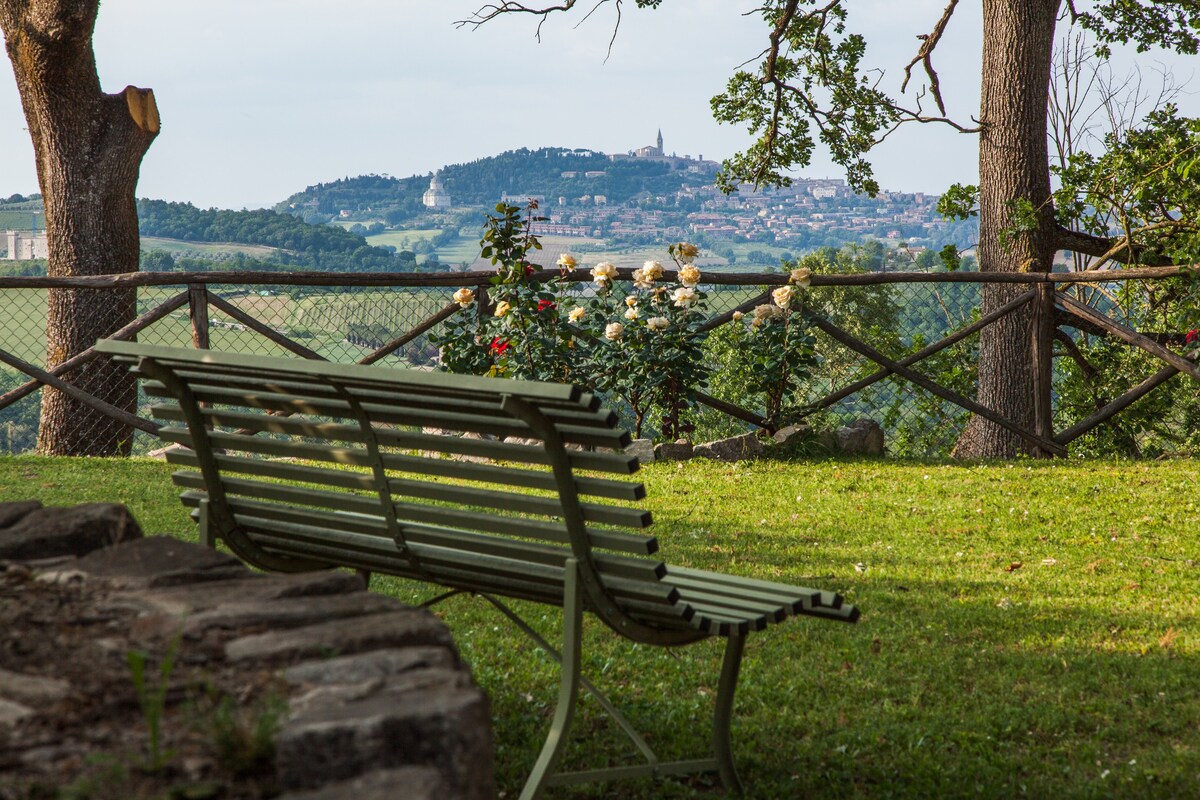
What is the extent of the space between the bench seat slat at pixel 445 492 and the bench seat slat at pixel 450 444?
8cm

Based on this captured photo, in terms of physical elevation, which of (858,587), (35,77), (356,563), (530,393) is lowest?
(858,587)

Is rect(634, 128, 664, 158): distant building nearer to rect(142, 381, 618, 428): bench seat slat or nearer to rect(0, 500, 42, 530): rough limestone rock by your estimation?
rect(142, 381, 618, 428): bench seat slat

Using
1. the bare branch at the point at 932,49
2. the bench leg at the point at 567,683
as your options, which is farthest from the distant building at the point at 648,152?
the bench leg at the point at 567,683

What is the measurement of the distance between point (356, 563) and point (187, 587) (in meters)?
0.93

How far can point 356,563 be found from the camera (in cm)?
302

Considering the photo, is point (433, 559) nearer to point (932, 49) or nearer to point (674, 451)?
point (674, 451)

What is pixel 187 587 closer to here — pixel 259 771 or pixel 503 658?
pixel 259 771

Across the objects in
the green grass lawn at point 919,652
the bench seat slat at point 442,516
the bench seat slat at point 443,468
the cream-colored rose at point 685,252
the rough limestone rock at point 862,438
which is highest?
the cream-colored rose at point 685,252

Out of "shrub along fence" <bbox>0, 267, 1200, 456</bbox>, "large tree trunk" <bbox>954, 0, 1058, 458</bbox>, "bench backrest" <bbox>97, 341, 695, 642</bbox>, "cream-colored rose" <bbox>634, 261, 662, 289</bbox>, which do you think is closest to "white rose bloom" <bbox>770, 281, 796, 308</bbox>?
"shrub along fence" <bbox>0, 267, 1200, 456</bbox>

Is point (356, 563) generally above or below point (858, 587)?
above

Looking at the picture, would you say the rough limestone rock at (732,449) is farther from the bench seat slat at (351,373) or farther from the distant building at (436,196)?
the distant building at (436,196)

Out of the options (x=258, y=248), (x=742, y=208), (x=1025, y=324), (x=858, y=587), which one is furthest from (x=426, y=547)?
(x=742, y=208)

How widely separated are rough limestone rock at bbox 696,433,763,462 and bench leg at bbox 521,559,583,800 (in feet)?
17.5

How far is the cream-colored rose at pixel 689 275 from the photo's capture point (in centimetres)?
771
